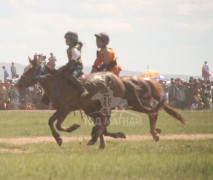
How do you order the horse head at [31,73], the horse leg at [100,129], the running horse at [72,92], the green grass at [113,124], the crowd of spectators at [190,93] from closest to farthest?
the horse leg at [100,129] < the running horse at [72,92] < the horse head at [31,73] < the green grass at [113,124] < the crowd of spectators at [190,93]

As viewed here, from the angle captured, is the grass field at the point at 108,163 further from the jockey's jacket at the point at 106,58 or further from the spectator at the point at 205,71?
the spectator at the point at 205,71

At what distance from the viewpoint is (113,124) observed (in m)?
24.7

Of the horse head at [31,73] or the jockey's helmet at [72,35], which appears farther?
the horse head at [31,73]

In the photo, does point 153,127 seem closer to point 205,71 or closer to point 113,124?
point 113,124

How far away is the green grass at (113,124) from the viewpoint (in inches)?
846

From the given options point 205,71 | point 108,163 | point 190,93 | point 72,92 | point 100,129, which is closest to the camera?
point 108,163

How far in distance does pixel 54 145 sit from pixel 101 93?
174 cm

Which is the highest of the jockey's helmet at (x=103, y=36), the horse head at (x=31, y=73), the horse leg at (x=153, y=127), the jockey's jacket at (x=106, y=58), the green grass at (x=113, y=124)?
the jockey's helmet at (x=103, y=36)

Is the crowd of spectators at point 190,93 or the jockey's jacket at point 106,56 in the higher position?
the jockey's jacket at point 106,56

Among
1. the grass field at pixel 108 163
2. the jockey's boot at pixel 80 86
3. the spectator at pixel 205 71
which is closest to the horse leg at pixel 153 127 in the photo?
the grass field at pixel 108 163

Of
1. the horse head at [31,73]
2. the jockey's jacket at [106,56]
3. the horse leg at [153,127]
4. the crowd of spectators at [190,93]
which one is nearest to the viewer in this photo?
the horse head at [31,73]

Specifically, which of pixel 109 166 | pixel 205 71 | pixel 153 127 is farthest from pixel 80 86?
pixel 205 71

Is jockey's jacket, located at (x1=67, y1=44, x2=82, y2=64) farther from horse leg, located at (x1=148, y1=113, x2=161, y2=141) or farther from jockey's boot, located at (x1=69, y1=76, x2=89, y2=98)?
horse leg, located at (x1=148, y1=113, x2=161, y2=141)

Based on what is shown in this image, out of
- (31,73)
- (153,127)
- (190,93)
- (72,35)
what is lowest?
(190,93)
